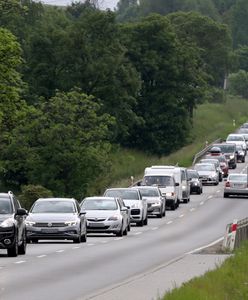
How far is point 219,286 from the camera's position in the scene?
20.0 meters

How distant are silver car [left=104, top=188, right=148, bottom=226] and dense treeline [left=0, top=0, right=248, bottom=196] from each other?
5897mm

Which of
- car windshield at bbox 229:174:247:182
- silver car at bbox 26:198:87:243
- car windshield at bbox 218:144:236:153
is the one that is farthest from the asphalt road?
car windshield at bbox 218:144:236:153

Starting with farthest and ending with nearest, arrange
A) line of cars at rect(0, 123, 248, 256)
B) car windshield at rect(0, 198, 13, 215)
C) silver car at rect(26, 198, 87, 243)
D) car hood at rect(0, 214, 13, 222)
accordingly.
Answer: silver car at rect(26, 198, 87, 243) < line of cars at rect(0, 123, 248, 256) < car windshield at rect(0, 198, 13, 215) < car hood at rect(0, 214, 13, 222)

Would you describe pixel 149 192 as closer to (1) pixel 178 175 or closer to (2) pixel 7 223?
(1) pixel 178 175

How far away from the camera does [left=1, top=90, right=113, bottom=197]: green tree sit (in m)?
72.5

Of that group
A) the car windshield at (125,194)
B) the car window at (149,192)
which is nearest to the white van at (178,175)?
the car window at (149,192)

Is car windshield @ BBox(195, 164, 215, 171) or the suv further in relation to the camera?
car windshield @ BBox(195, 164, 215, 171)

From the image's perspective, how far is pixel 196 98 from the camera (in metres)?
121

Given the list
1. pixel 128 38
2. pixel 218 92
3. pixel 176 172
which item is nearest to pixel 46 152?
pixel 176 172

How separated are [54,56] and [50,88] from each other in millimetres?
2628

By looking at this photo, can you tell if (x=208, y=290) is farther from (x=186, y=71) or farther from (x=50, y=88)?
(x=186, y=71)

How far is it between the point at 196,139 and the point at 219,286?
363 ft

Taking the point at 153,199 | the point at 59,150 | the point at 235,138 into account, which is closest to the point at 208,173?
the point at 59,150

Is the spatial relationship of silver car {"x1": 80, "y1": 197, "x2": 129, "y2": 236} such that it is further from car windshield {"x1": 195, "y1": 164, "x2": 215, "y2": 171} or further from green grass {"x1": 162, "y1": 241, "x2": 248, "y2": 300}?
car windshield {"x1": 195, "y1": 164, "x2": 215, "y2": 171}
